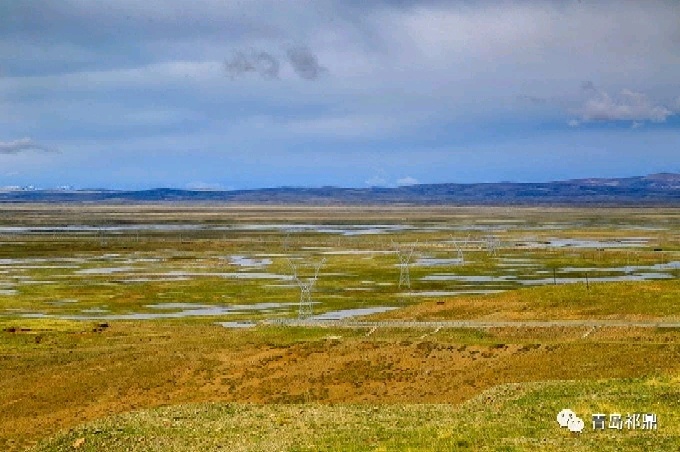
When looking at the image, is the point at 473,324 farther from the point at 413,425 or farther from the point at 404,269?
the point at 404,269

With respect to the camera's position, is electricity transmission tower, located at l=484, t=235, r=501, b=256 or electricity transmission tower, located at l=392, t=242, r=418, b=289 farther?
electricity transmission tower, located at l=484, t=235, r=501, b=256

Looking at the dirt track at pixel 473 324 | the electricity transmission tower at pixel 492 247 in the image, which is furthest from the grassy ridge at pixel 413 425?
the electricity transmission tower at pixel 492 247

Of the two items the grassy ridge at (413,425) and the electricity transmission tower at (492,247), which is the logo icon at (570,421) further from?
the electricity transmission tower at (492,247)

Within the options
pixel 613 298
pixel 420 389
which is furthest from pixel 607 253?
pixel 420 389

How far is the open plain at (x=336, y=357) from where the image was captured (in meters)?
33.2

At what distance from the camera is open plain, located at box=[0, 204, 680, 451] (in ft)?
109

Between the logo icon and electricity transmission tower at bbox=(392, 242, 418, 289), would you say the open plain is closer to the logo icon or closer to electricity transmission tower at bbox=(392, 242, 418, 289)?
the logo icon

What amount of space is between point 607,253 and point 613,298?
7216cm

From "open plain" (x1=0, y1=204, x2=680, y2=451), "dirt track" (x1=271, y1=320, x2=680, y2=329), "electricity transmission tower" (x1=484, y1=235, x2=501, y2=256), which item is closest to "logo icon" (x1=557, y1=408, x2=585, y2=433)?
"open plain" (x1=0, y1=204, x2=680, y2=451)

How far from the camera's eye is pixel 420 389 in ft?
160

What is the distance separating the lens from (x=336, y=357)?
184 ft

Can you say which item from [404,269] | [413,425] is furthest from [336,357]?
[404,269]

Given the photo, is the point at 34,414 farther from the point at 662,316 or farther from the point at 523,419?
the point at 662,316

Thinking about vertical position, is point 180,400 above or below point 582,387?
below
